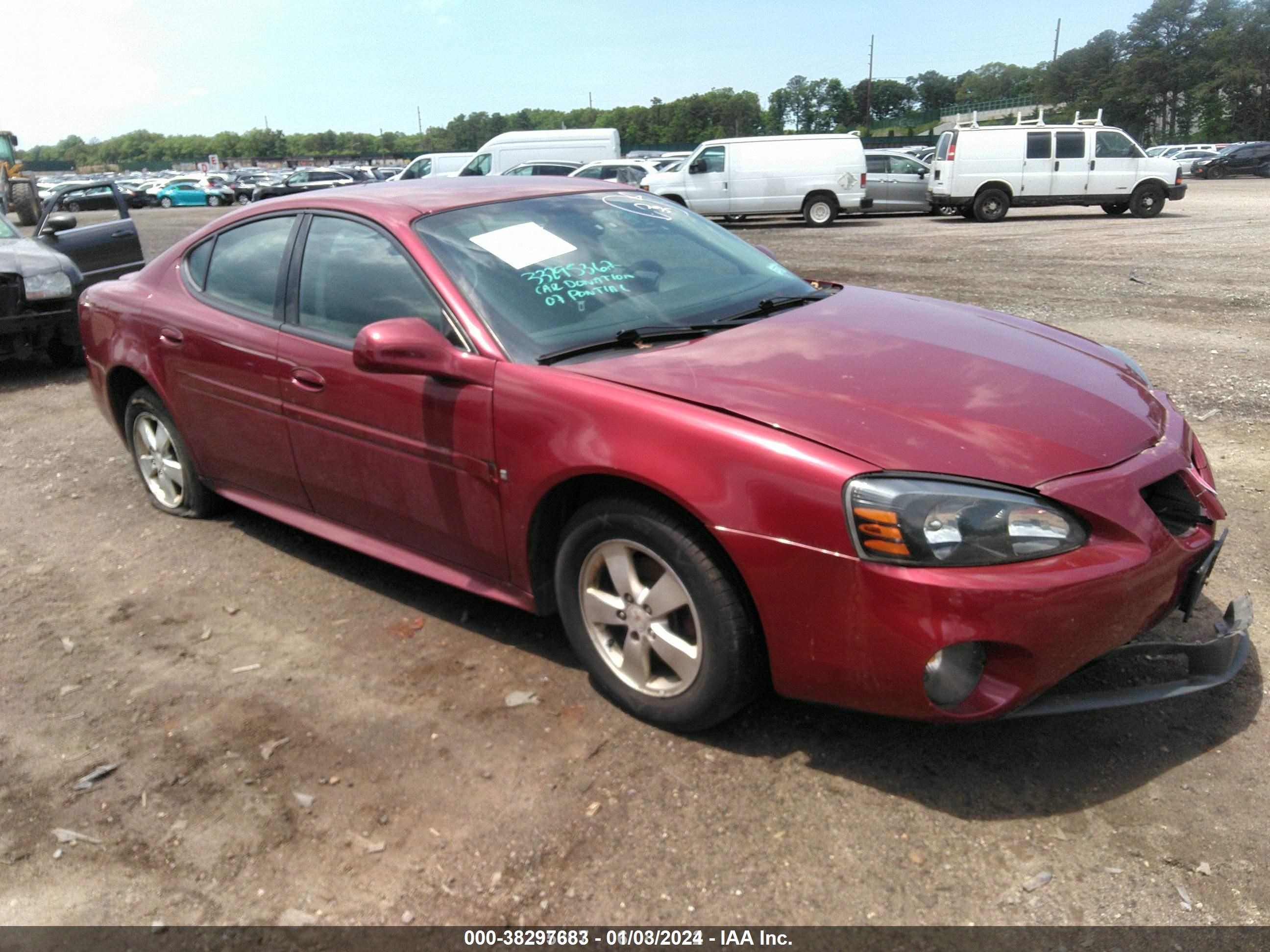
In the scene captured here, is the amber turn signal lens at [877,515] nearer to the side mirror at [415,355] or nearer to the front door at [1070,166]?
the side mirror at [415,355]

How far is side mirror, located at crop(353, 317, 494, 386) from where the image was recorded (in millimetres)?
2998

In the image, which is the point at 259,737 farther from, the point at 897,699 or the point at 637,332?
the point at 897,699

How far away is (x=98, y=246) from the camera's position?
30.4ft

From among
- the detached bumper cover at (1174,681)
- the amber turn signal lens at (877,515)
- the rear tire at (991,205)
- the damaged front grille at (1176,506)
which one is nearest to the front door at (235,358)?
the amber turn signal lens at (877,515)

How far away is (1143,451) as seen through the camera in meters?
2.69

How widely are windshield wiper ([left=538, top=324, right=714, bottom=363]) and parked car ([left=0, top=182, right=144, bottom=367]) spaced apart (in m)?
6.51

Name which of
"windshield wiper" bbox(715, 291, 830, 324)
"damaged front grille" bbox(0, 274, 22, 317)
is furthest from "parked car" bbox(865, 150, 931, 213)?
"windshield wiper" bbox(715, 291, 830, 324)

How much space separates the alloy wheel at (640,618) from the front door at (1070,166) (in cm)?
2087

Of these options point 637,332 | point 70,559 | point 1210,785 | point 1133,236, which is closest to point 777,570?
point 637,332

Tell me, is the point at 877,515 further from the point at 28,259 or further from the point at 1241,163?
the point at 1241,163

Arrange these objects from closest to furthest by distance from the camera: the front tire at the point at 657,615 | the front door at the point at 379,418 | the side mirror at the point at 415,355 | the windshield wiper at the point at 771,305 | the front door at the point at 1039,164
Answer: the front tire at the point at 657,615 → the side mirror at the point at 415,355 → the front door at the point at 379,418 → the windshield wiper at the point at 771,305 → the front door at the point at 1039,164

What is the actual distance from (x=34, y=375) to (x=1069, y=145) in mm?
19556

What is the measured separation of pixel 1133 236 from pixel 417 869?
56.4 ft

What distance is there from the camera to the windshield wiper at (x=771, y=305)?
343 centimetres
